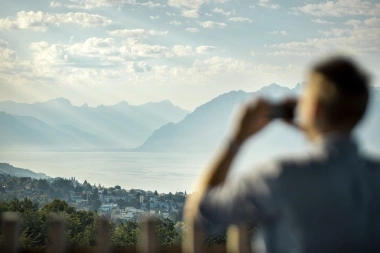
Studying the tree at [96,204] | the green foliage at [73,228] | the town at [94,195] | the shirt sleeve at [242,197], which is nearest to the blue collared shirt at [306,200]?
the shirt sleeve at [242,197]

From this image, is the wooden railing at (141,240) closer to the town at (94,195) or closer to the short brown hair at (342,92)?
the short brown hair at (342,92)

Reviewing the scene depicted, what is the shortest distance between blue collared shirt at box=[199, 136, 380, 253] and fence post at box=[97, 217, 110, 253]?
100cm

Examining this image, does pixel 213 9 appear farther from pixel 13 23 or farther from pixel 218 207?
pixel 218 207

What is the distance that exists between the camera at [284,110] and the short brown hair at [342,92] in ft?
0.25

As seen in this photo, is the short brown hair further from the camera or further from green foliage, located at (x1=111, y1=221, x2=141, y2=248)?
green foliage, located at (x1=111, y1=221, x2=141, y2=248)

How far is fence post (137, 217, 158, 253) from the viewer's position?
2.09 meters


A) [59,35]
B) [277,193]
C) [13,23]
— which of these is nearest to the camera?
[277,193]

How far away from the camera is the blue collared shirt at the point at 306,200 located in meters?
1.11

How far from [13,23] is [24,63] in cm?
1394

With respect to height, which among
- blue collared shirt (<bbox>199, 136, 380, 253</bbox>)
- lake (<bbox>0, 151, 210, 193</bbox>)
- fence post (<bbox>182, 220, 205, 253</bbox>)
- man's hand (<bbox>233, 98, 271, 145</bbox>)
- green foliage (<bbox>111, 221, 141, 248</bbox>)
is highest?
lake (<bbox>0, 151, 210, 193</bbox>)

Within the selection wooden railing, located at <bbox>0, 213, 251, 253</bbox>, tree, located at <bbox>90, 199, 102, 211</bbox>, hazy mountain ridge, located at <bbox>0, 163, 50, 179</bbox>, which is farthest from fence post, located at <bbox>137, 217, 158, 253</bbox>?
hazy mountain ridge, located at <bbox>0, 163, 50, 179</bbox>

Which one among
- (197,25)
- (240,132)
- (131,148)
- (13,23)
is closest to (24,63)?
(13,23)

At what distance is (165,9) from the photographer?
13138 centimetres

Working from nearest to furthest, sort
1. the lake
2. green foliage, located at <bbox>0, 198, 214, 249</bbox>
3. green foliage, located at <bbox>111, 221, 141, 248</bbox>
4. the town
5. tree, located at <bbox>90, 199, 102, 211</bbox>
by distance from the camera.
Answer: green foliage, located at <bbox>0, 198, 214, 249</bbox> → green foliage, located at <bbox>111, 221, 141, 248</bbox> → the town → tree, located at <bbox>90, 199, 102, 211</bbox> → the lake
